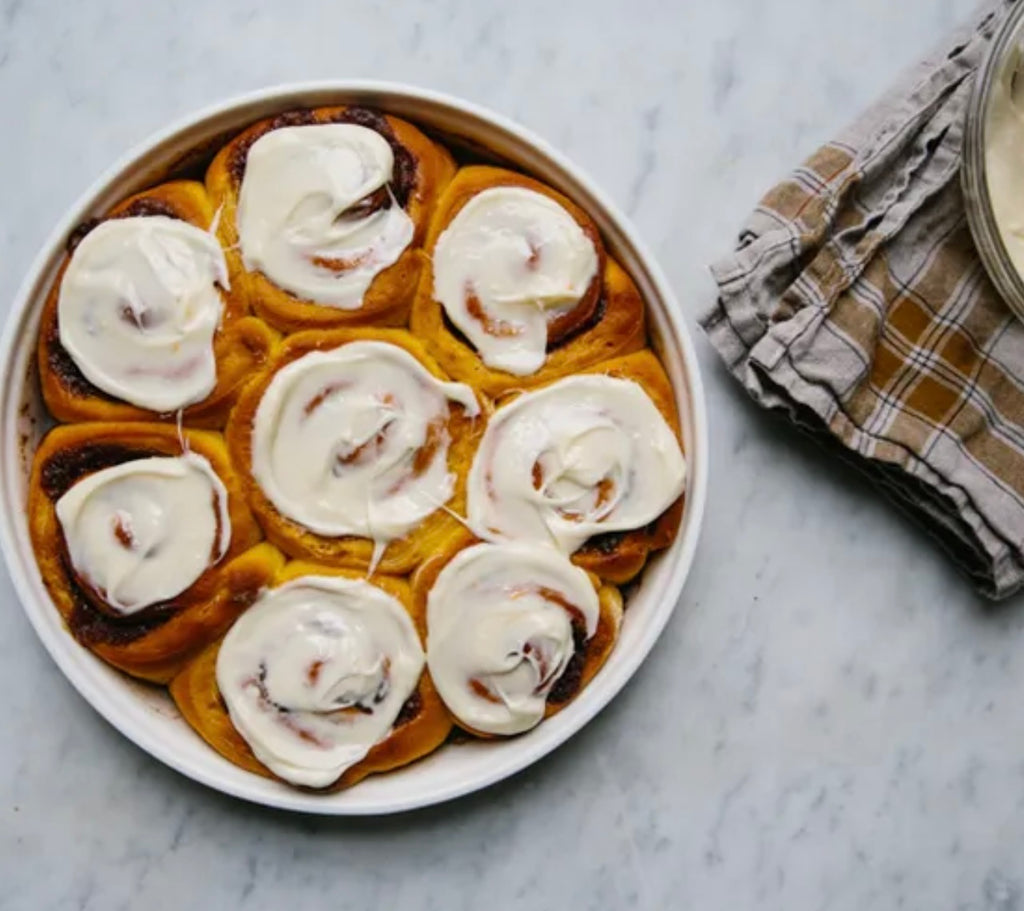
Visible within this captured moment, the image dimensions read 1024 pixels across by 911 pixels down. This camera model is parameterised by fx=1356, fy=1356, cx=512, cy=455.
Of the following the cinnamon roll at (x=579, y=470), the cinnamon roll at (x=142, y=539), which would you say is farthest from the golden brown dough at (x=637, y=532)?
the cinnamon roll at (x=142, y=539)

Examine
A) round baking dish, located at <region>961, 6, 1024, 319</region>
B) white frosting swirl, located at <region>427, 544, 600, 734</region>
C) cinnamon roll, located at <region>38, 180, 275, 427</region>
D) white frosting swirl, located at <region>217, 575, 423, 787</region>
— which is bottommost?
white frosting swirl, located at <region>217, 575, 423, 787</region>

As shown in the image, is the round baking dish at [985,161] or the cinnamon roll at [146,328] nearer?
the cinnamon roll at [146,328]

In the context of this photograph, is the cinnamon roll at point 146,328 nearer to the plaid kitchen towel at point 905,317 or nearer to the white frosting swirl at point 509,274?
the white frosting swirl at point 509,274

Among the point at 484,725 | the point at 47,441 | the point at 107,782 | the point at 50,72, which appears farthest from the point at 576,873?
the point at 50,72

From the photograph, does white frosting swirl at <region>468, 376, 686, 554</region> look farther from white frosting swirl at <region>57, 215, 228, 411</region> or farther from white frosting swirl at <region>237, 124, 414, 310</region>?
white frosting swirl at <region>57, 215, 228, 411</region>

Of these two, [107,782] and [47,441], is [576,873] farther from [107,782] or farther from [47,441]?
[47,441]

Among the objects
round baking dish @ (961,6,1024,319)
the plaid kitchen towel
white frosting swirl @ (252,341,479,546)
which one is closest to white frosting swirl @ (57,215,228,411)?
white frosting swirl @ (252,341,479,546)

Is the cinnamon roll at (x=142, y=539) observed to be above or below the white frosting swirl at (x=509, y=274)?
below
